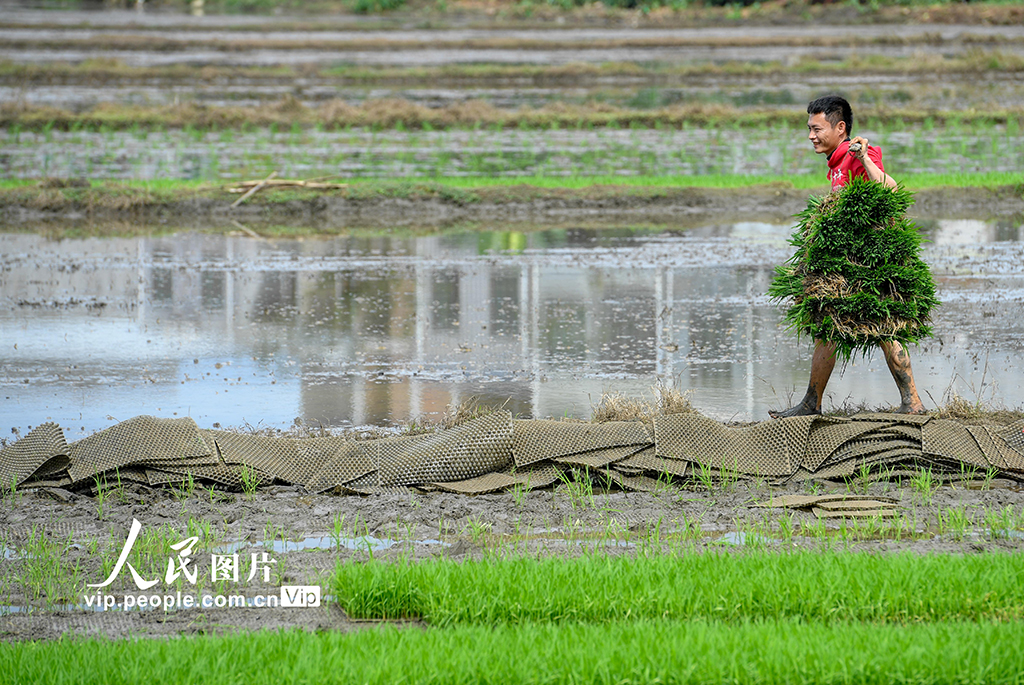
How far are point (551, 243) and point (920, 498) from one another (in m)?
9.20

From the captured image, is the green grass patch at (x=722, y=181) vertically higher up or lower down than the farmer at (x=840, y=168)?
higher up

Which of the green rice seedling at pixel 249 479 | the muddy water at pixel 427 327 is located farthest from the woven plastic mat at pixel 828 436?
the green rice seedling at pixel 249 479

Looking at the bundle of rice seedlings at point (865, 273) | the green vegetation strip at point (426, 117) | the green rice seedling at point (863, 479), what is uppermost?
the green vegetation strip at point (426, 117)

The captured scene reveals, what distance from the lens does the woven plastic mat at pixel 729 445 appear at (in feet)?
21.8

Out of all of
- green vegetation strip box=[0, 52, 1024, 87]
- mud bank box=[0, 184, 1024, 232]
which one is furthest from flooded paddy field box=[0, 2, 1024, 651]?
green vegetation strip box=[0, 52, 1024, 87]

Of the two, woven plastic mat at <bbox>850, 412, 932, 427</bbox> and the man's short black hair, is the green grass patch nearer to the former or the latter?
the man's short black hair

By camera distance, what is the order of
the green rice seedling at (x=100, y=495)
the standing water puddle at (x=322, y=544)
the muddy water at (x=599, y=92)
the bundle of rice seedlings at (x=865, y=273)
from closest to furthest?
1. the standing water puddle at (x=322, y=544)
2. the green rice seedling at (x=100, y=495)
3. the bundle of rice seedlings at (x=865, y=273)
4. the muddy water at (x=599, y=92)

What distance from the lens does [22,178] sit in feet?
63.8

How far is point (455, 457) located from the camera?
6.62 m

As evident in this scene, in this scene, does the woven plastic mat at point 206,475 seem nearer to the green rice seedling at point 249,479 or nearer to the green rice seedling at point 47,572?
the green rice seedling at point 249,479

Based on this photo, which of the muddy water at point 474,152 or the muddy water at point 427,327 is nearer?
the muddy water at point 427,327

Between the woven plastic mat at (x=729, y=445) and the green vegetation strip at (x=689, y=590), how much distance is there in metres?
1.65

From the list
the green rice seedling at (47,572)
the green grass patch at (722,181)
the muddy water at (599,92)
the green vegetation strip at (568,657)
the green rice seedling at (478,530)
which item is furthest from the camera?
the muddy water at (599,92)

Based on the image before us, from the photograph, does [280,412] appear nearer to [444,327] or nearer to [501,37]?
[444,327]
